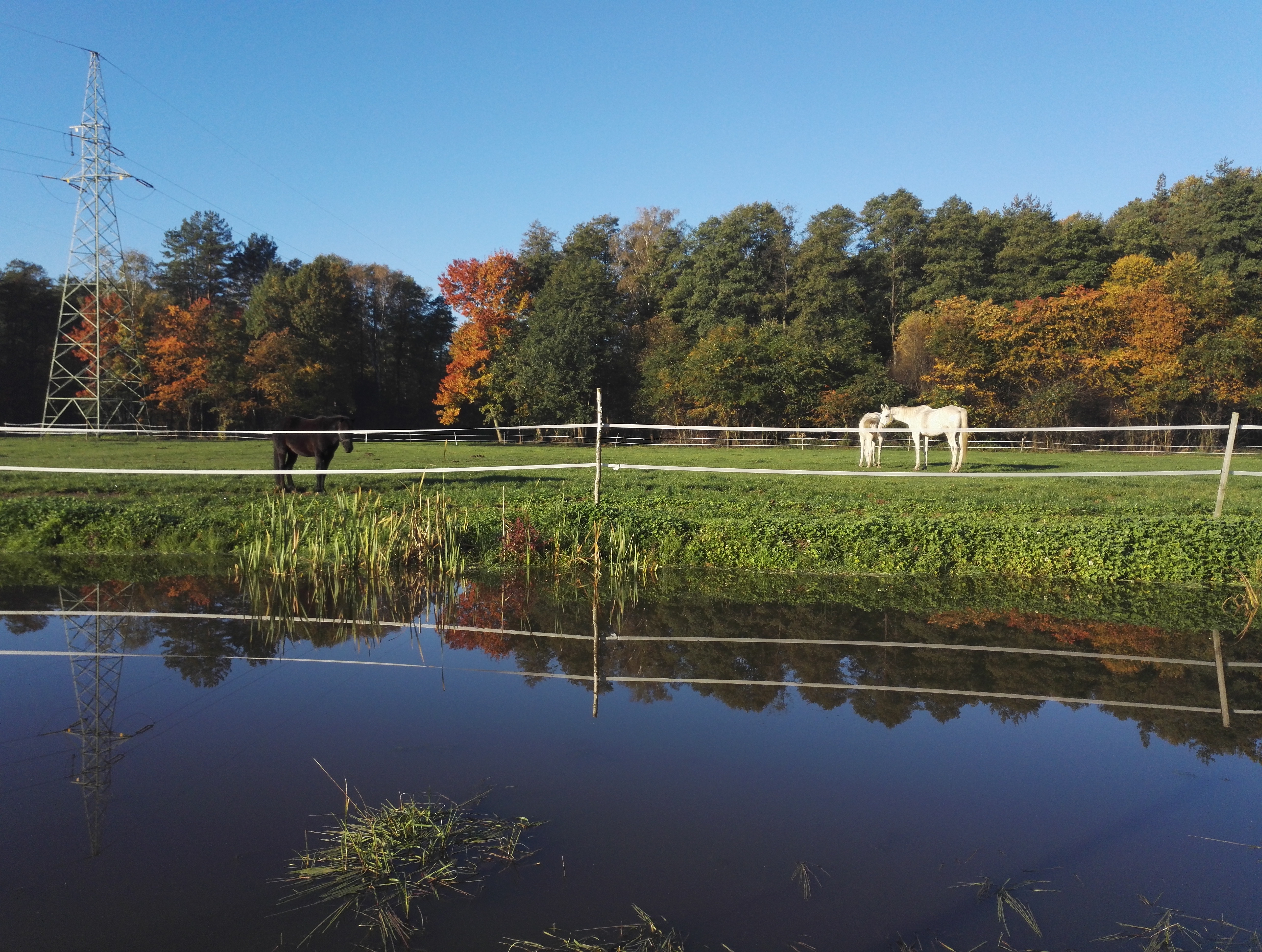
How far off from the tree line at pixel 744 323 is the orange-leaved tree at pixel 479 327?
0.13 m

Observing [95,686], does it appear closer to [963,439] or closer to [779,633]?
[779,633]

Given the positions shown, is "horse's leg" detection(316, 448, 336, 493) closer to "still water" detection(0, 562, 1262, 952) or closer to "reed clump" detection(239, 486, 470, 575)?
"reed clump" detection(239, 486, 470, 575)

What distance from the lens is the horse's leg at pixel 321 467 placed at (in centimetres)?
1145

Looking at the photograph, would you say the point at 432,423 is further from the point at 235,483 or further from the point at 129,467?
the point at 235,483

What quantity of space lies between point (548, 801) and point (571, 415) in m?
35.8

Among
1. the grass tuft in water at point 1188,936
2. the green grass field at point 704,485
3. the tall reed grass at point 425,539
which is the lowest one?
the grass tuft in water at point 1188,936

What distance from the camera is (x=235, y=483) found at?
11.8 meters

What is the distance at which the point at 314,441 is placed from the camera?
12289 mm

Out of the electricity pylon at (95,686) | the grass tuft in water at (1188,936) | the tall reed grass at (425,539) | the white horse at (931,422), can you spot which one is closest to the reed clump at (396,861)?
the electricity pylon at (95,686)

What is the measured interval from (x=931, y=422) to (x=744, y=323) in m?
26.0

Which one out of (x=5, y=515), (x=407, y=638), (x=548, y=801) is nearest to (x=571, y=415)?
(x=5, y=515)

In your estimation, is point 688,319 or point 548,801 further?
point 688,319

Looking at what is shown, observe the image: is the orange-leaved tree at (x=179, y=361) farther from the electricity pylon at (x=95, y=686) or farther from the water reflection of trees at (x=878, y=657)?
the water reflection of trees at (x=878, y=657)

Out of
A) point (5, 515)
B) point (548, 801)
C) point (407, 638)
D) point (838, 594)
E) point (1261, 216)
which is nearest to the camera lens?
point (548, 801)
